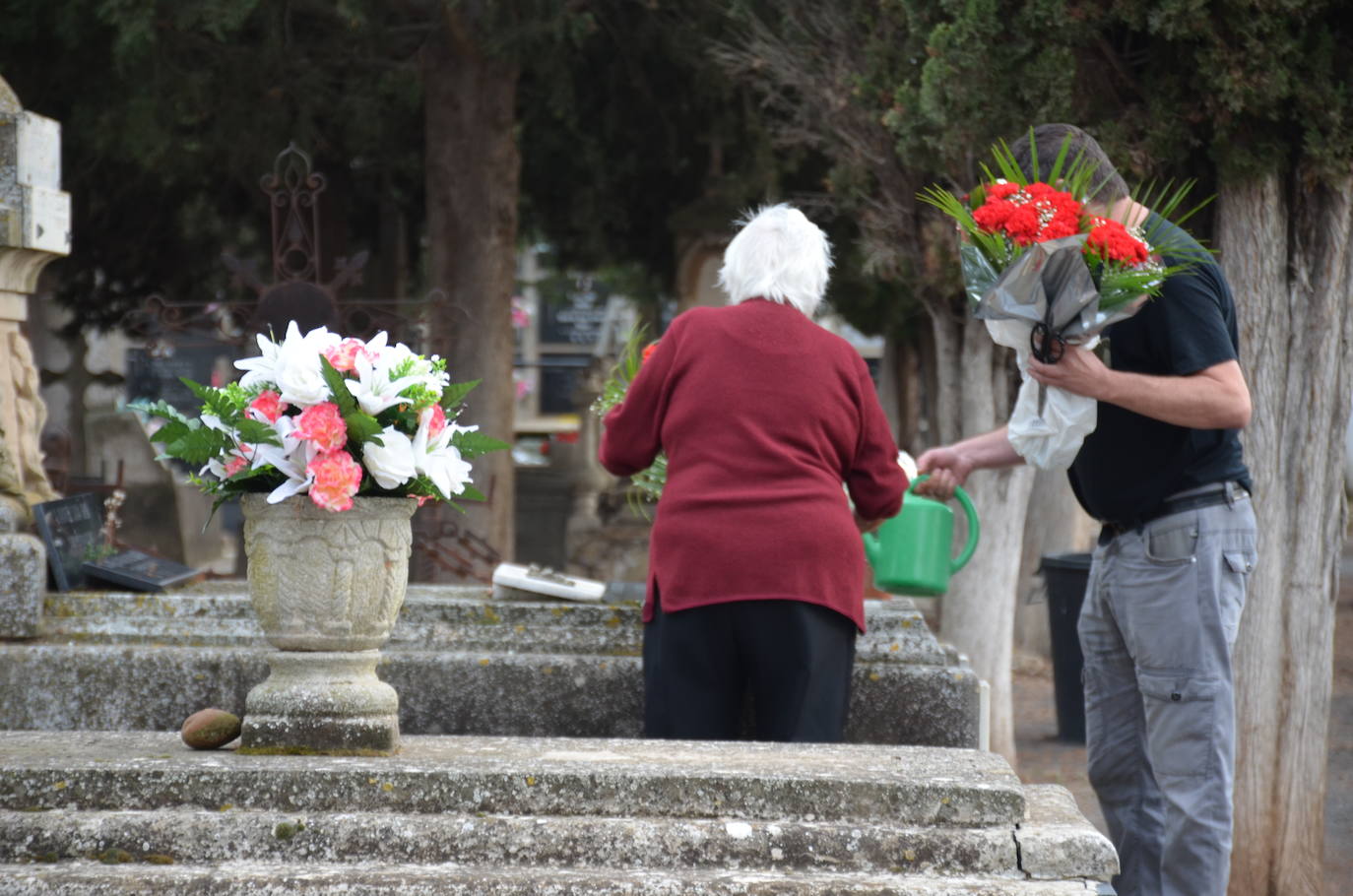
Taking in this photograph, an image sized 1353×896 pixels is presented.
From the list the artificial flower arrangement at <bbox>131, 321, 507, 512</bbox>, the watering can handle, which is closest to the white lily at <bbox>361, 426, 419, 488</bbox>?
the artificial flower arrangement at <bbox>131, 321, 507, 512</bbox>

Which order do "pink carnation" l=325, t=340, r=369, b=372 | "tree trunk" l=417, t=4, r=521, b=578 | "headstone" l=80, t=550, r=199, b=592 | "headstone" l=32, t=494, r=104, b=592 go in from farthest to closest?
"tree trunk" l=417, t=4, r=521, b=578 → "headstone" l=80, t=550, r=199, b=592 → "headstone" l=32, t=494, r=104, b=592 → "pink carnation" l=325, t=340, r=369, b=372

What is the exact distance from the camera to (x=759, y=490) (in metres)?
3.39

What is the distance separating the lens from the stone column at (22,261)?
4.20 metres

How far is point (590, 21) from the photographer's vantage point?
8422 mm

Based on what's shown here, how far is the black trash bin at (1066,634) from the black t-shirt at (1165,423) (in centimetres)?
460

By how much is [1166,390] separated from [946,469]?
0.79 metres

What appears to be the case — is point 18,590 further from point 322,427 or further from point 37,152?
point 322,427

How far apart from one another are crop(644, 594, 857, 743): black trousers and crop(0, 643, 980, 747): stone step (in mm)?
342

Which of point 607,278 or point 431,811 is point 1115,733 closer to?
point 431,811

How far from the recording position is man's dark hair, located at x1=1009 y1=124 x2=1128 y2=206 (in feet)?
10.5

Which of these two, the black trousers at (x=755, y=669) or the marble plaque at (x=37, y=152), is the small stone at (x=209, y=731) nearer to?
the black trousers at (x=755, y=669)

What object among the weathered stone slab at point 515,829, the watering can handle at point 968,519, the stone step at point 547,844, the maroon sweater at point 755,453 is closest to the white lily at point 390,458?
the weathered stone slab at point 515,829

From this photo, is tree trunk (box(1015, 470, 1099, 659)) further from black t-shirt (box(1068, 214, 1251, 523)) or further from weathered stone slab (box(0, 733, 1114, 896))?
weathered stone slab (box(0, 733, 1114, 896))

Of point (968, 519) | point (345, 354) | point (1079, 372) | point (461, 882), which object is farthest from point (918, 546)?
point (461, 882)
